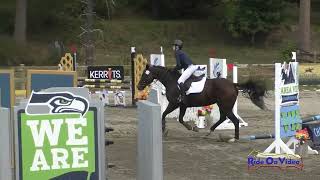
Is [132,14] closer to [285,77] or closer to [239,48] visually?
[239,48]

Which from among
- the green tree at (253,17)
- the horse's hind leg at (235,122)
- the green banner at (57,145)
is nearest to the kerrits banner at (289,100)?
the horse's hind leg at (235,122)

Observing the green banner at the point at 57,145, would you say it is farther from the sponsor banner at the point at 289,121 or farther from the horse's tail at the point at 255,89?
the horse's tail at the point at 255,89

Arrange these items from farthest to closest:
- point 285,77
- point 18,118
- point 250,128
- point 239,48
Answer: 1. point 239,48
2. point 250,128
3. point 285,77
4. point 18,118

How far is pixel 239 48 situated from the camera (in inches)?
1959

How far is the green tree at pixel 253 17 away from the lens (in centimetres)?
5012

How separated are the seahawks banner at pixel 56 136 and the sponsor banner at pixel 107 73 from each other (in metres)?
15.0

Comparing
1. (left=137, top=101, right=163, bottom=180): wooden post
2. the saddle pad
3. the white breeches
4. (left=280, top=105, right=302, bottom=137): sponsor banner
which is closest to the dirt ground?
Answer: (left=280, top=105, right=302, bottom=137): sponsor banner

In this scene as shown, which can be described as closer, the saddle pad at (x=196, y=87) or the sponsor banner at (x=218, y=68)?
the saddle pad at (x=196, y=87)

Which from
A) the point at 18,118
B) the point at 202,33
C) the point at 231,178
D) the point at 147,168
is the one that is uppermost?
the point at 202,33

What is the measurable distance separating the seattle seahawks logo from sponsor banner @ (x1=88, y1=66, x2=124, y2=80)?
49.3 ft

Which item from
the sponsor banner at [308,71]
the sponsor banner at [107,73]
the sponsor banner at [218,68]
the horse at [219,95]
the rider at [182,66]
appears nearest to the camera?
the horse at [219,95]

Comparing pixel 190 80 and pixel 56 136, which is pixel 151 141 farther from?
pixel 190 80

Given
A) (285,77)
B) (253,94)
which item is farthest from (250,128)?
(285,77)

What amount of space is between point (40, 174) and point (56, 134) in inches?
15.8
